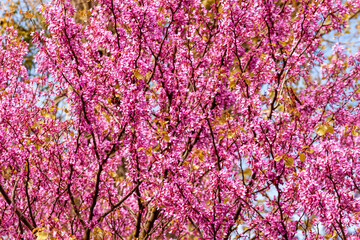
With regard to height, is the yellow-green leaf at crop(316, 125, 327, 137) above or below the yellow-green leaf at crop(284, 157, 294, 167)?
above

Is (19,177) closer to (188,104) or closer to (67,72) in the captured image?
(67,72)

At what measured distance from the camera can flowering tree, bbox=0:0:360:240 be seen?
5426 millimetres

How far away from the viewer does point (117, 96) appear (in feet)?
18.8

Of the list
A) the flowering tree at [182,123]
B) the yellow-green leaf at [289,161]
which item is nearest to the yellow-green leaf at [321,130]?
the flowering tree at [182,123]

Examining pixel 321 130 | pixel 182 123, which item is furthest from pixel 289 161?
pixel 182 123

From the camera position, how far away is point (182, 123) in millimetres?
6148

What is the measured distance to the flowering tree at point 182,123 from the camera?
5426 millimetres

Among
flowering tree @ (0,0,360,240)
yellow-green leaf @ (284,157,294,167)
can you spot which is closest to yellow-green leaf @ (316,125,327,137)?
flowering tree @ (0,0,360,240)

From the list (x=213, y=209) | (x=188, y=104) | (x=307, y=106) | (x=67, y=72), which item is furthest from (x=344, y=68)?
(x=67, y=72)

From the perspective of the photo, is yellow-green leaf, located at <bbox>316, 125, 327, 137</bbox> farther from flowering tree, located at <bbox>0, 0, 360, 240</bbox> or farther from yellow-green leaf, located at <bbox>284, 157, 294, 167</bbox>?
yellow-green leaf, located at <bbox>284, 157, 294, 167</bbox>

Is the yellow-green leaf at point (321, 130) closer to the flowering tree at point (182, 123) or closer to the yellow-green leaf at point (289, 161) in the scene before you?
the flowering tree at point (182, 123)

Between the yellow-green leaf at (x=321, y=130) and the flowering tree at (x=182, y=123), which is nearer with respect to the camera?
the yellow-green leaf at (x=321, y=130)

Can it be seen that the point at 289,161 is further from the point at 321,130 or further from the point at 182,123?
the point at 182,123

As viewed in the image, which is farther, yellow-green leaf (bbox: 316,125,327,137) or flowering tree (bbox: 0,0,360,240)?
flowering tree (bbox: 0,0,360,240)
